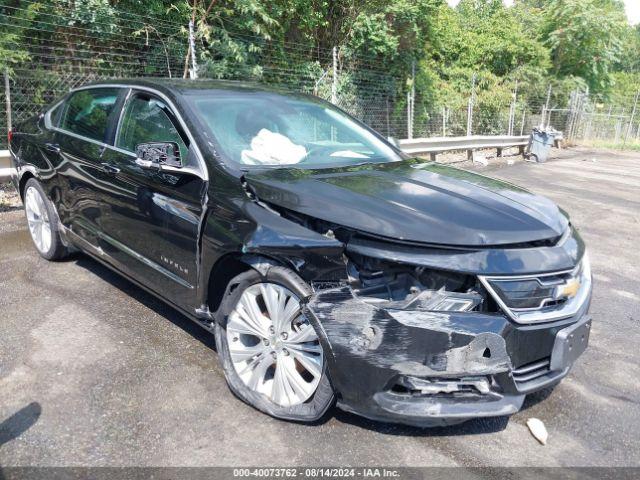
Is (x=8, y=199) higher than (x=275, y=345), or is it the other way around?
(x=275, y=345)

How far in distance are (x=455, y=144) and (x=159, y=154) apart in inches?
418

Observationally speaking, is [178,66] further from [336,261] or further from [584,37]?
[584,37]

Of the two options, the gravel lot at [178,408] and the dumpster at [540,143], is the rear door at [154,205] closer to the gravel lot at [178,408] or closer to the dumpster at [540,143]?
the gravel lot at [178,408]

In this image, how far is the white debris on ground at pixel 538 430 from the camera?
9.06 feet

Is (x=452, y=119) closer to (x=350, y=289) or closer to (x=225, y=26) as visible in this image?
(x=225, y=26)

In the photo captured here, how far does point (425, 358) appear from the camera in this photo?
2.41 meters

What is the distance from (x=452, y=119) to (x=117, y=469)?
646 inches

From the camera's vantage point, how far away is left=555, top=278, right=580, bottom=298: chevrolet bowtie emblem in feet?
8.75

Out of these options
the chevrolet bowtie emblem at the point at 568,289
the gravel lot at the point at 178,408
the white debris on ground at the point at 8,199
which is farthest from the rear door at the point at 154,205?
the white debris on ground at the point at 8,199

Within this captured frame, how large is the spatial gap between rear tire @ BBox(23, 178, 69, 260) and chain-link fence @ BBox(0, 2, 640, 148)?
121 inches

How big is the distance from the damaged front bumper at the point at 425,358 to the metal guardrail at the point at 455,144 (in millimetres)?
7953

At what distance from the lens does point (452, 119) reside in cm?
1738

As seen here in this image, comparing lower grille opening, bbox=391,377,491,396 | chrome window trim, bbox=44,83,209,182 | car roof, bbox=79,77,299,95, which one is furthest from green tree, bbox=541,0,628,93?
lower grille opening, bbox=391,377,491,396

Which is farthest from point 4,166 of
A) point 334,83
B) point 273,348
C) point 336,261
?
point 334,83
